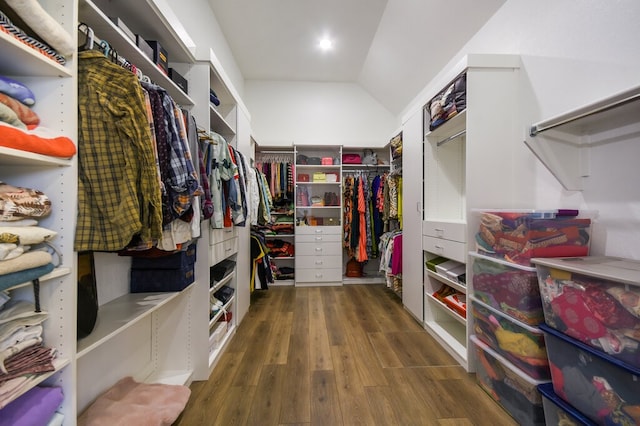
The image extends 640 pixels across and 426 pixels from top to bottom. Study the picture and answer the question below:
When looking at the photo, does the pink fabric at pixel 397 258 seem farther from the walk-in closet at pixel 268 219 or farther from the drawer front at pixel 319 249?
the drawer front at pixel 319 249

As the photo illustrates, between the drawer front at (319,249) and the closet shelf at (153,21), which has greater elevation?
the closet shelf at (153,21)

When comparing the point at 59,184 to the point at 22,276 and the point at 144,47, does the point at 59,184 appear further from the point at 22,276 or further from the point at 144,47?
the point at 144,47

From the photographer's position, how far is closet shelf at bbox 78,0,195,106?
841mm

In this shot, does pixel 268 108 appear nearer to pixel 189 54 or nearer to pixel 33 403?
pixel 189 54

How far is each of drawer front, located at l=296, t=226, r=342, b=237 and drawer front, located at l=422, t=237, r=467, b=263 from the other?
1350 mm

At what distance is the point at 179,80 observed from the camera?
1382 mm

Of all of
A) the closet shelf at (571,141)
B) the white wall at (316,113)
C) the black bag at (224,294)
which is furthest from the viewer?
the white wall at (316,113)

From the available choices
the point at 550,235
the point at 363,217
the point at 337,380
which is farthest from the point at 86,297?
the point at 363,217

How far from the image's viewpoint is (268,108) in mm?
3482

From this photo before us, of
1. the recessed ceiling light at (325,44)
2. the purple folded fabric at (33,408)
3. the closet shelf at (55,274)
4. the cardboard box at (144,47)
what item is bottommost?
the purple folded fabric at (33,408)

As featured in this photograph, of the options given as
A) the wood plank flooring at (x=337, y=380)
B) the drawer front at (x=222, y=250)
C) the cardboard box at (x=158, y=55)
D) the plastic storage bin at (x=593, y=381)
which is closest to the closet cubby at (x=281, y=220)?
the wood plank flooring at (x=337, y=380)

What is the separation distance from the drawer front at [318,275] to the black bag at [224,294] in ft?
4.31

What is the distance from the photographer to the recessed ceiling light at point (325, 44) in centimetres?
267

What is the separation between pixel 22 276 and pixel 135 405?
796 mm
